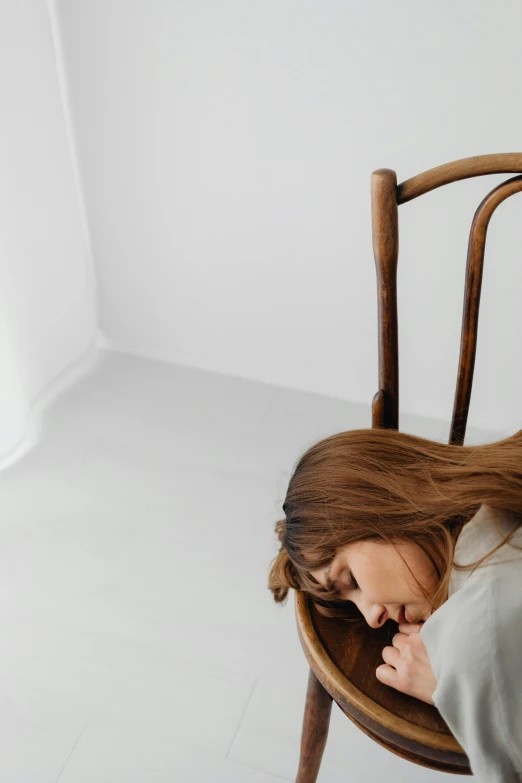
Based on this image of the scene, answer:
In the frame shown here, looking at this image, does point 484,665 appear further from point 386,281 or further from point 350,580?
point 386,281

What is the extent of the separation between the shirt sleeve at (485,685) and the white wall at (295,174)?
2.99 ft

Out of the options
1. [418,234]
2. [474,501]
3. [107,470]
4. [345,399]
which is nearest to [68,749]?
[107,470]

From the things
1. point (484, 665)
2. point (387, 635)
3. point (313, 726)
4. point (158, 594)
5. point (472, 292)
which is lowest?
point (158, 594)

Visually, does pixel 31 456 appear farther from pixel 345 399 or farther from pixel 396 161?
pixel 396 161

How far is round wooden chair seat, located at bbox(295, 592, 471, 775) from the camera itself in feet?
2.20

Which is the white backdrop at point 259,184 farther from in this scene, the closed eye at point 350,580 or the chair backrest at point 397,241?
the closed eye at point 350,580

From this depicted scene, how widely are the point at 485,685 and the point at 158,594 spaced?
746 millimetres

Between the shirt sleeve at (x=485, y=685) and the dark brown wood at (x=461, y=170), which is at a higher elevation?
the dark brown wood at (x=461, y=170)

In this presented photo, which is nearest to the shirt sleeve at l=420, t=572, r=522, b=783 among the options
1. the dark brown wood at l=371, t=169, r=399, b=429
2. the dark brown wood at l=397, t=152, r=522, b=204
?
the dark brown wood at l=371, t=169, r=399, b=429

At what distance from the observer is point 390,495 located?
0.77 meters

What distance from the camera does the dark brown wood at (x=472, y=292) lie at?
30.8 inches

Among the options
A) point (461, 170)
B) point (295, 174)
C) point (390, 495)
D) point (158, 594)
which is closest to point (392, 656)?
point (390, 495)

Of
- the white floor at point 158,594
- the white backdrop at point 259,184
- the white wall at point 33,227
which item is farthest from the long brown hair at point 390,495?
the white wall at point 33,227

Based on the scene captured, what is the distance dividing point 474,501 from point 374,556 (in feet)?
0.37
